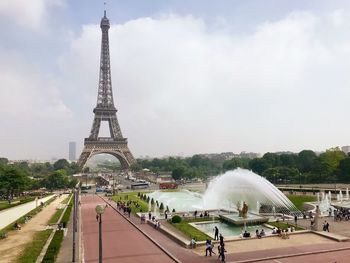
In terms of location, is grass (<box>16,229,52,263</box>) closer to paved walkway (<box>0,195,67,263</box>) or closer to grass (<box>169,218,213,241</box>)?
paved walkway (<box>0,195,67,263</box>)

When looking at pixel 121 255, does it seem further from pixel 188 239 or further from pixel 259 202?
pixel 259 202

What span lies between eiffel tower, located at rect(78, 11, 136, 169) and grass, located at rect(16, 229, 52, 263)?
10273 cm

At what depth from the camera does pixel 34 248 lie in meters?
25.9

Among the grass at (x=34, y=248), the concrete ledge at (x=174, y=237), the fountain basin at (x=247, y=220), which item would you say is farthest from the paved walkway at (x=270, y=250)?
the grass at (x=34, y=248)

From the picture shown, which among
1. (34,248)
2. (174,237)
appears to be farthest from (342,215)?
(34,248)

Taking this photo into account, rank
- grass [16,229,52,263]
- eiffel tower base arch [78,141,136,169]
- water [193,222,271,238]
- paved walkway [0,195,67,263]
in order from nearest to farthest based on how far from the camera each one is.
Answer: grass [16,229,52,263] → paved walkway [0,195,67,263] → water [193,222,271,238] → eiffel tower base arch [78,141,136,169]

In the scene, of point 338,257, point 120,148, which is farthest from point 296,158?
point 338,257

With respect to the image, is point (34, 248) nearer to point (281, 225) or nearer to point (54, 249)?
point (54, 249)

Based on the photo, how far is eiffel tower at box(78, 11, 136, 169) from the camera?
441 ft

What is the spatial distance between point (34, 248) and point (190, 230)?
1260 cm

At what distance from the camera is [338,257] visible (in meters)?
22.2

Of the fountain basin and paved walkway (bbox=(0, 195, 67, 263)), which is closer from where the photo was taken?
paved walkway (bbox=(0, 195, 67, 263))

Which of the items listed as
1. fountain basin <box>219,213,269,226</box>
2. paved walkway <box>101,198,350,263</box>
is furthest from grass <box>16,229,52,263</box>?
fountain basin <box>219,213,269,226</box>

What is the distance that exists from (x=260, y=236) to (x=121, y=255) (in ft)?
36.5
